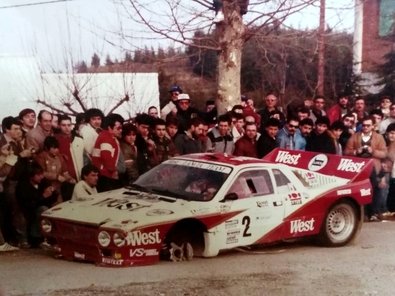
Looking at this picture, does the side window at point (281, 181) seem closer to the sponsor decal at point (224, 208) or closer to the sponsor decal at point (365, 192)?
the sponsor decal at point (224, 208)

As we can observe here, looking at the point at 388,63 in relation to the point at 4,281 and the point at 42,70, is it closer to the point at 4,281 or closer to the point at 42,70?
the point at 42,70

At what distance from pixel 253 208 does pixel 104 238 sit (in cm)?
194

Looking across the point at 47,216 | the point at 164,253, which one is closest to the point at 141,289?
the point at 164,253

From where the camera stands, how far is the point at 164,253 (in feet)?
25.6

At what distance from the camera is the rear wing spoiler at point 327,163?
32.0 ft

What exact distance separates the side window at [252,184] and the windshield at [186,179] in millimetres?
175

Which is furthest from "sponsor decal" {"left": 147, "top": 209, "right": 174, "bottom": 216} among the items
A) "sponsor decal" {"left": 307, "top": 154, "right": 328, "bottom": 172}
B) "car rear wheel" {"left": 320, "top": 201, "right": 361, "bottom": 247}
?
"sponsor decal" {"left": 307, "top": 154, "right": 328, "bottom": 172}

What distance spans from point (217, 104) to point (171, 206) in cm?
475

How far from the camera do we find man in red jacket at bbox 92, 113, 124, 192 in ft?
30.4

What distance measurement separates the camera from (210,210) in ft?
26.2

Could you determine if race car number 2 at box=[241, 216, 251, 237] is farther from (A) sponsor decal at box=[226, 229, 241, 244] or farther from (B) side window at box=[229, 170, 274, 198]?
(B) side window at box=[229, 170, 274, 198]

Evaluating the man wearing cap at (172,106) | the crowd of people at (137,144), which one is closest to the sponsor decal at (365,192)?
the crowd of people at (137,144)

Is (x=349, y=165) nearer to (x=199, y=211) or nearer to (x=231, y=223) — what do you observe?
(x=231, y=223)

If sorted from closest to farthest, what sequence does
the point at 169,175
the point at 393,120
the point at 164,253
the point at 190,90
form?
the point at 164,253, the point at 169,175, the point at 393,120, the point at 190,90
